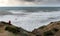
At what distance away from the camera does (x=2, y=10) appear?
3.39 m

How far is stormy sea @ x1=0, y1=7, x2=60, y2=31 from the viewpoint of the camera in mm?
3324

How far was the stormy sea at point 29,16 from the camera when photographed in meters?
3.32

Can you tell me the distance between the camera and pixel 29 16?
11.1ft

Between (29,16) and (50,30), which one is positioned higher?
(29,16)

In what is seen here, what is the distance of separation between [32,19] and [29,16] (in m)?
0.12

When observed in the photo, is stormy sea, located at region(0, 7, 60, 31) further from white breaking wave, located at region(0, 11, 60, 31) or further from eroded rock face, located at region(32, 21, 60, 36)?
eroded rock face, located at region(32, 21, 60, 36)

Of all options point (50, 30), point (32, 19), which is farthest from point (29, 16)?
point (50, 30)

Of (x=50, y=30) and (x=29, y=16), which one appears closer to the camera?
(x=50, y=30)

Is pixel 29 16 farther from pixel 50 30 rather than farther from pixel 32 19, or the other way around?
pixel 50 30

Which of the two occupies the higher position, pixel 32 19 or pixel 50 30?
pixel 32 19

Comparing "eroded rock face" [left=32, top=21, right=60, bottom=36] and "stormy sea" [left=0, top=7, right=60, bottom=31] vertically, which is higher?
"stormy sea" [left=0, top=7, right=60, bottom=31]

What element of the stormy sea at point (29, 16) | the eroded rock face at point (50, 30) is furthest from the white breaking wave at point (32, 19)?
the eroded rock face at point (50, 30)

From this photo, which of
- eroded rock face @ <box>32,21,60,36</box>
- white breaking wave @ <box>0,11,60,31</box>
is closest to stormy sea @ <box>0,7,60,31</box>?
white breaking wave @ <box>0,11,60,31</box>

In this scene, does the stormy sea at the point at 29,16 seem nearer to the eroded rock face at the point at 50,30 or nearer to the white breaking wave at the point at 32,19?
the white breaking wave at the point at 32,19
